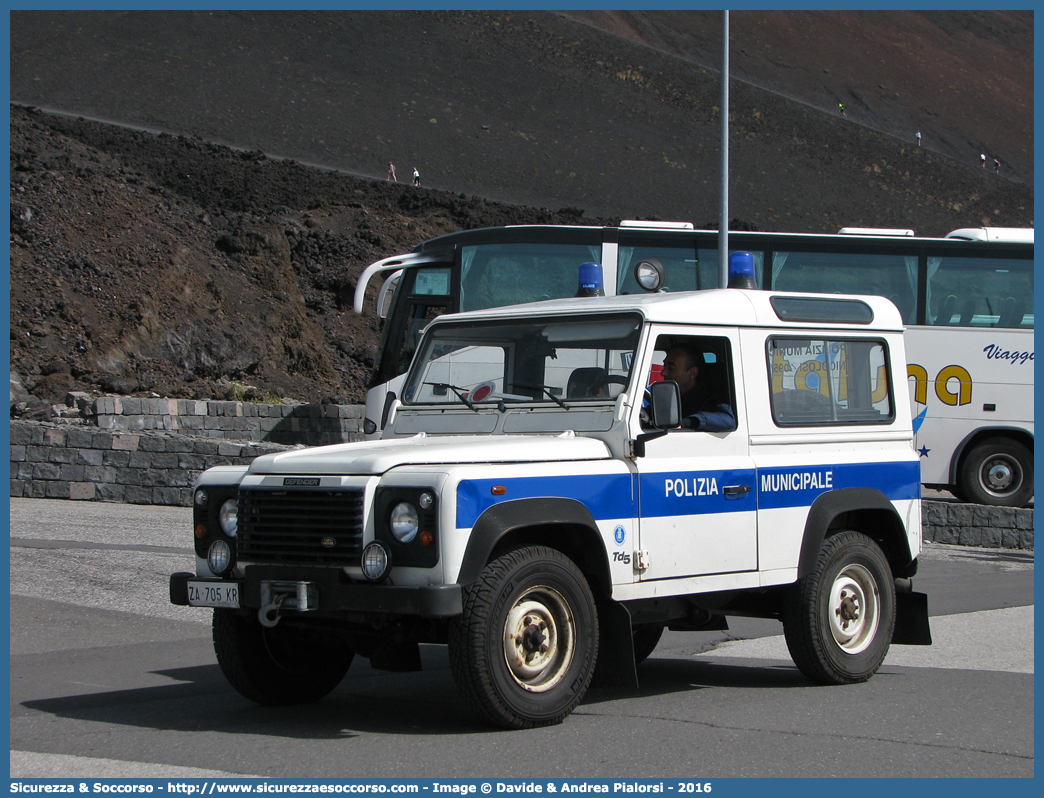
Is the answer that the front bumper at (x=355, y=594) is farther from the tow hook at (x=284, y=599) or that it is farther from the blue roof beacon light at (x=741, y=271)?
the blue roof beacon light at (x=741, y=271)

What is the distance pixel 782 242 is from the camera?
59.9ft

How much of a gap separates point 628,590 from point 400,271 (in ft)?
43.3

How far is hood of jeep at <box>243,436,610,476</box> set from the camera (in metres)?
5.86

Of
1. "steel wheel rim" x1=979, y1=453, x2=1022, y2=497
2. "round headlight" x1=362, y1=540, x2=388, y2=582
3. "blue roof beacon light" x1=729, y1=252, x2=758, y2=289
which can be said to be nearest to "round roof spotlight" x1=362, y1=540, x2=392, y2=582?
"round headlight" x1=362, y1=540, x2=388, y2=582

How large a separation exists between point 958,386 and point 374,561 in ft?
47.6

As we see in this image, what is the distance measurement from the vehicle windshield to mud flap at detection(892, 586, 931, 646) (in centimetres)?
275

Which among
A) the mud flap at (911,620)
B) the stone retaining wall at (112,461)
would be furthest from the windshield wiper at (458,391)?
the stone retaining wall at (112,461)

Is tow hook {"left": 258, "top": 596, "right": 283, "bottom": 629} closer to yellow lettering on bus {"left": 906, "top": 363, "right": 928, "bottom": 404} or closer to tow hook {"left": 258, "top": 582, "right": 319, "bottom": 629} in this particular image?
tow hook {"left": 258, "top": 582, "right": 319, "bottom": 629}

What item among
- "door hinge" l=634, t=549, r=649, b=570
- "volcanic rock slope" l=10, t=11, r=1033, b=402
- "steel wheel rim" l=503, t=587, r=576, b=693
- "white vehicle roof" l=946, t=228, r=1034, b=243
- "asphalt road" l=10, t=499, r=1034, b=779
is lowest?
"asphalt road" l=10, t=499, r=1034, b=779

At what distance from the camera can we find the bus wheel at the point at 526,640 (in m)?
5.63

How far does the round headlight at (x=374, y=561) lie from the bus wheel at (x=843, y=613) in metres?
2.81

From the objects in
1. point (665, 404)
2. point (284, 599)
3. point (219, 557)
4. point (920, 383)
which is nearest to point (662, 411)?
point (665, 404)

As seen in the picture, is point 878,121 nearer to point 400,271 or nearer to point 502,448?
point 400,271

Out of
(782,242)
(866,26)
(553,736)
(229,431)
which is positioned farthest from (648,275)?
Result: (866,26)
